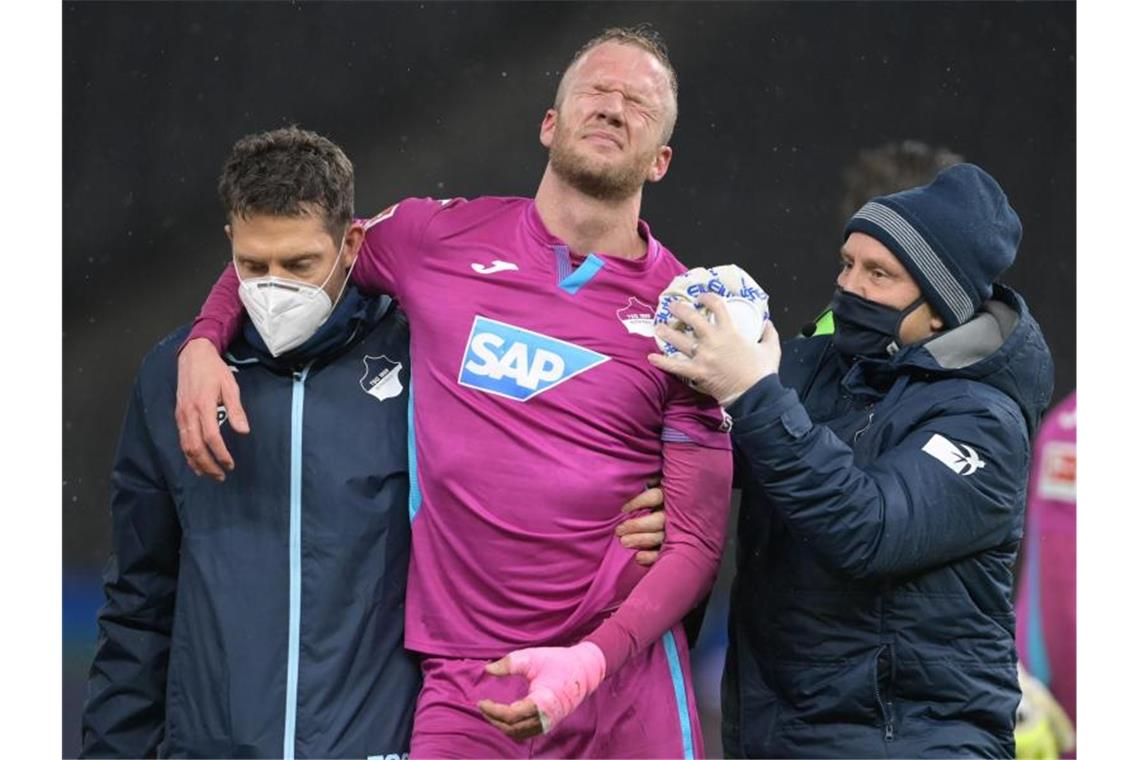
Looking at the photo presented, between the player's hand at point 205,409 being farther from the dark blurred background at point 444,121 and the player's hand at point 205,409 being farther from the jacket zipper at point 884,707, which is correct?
the dark blurred background at point 444,121

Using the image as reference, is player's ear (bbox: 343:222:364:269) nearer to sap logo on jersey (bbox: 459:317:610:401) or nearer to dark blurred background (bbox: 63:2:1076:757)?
sap logo on jersey (bbox: 459:317:610:401)

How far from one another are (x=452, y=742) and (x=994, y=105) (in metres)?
2.26

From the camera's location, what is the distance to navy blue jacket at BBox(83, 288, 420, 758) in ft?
7.68

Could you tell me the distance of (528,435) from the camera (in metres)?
2.34

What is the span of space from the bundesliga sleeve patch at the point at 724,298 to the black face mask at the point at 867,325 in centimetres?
16

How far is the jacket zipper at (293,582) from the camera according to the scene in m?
2.33

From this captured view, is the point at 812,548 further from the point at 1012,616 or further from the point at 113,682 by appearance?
the point at 113,682

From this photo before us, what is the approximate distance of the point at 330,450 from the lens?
7.84ft

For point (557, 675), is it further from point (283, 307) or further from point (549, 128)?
point (549, 128)

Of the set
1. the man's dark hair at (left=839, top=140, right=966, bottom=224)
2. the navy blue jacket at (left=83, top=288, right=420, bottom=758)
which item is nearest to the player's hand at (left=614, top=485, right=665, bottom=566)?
the navy blue jacket at (left=83, top=288, right=420, bottom=758)

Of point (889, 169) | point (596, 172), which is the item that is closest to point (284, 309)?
point (596, 172)

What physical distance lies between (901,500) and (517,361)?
0.55 m

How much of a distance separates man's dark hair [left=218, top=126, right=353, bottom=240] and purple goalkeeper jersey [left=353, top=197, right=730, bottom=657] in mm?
166
